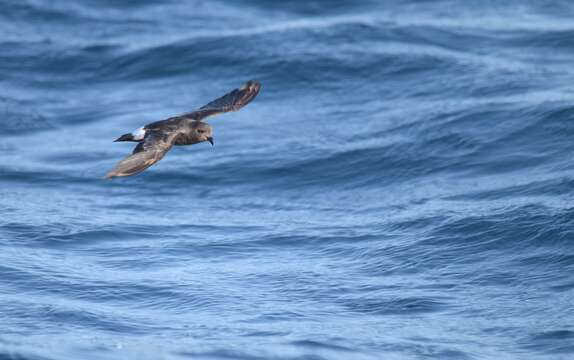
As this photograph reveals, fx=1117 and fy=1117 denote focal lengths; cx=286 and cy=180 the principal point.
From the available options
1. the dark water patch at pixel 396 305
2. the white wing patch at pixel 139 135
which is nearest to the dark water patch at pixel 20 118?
the white wing patch at pixel 139 135

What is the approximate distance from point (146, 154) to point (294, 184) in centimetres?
696

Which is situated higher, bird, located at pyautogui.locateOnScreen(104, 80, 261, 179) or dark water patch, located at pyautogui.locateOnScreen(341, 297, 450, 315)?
bird, located at pyautogui.locateOnScreen(104, 80, 261, 179)

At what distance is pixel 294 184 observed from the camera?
1686 centimetres

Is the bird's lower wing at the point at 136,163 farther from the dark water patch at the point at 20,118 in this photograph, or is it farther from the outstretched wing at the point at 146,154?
the dark water patch at the point at 20,118

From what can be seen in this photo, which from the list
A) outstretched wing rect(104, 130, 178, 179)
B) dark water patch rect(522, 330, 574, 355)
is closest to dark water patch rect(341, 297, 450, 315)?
dark water patch rect(522, 330, 574, 355)

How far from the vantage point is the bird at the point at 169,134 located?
9.68 m

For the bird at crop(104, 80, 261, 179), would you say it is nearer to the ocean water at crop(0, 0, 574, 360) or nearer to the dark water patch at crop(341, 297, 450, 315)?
the ocean water at crop(0, 0, 574, 360)

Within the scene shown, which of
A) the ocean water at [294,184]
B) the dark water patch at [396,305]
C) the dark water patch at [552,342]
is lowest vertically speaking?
the dark water patch at [552,342]

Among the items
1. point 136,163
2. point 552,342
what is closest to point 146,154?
point 136,163

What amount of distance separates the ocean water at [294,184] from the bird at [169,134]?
6.69 ft

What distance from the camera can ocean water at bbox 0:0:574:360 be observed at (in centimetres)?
1185

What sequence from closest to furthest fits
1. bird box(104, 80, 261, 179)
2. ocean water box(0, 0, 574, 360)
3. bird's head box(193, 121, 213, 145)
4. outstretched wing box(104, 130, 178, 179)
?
1. outstretched wing box(104, 130, 178, 179)
2. bird box(104, 80, 261, 179)
3. bird's head box(193, 121, 213, 145)
4. ocean water box(0, 0, 574, 360)

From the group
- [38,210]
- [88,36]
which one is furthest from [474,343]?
[88,36]

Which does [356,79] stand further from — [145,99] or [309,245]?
[309,245]
